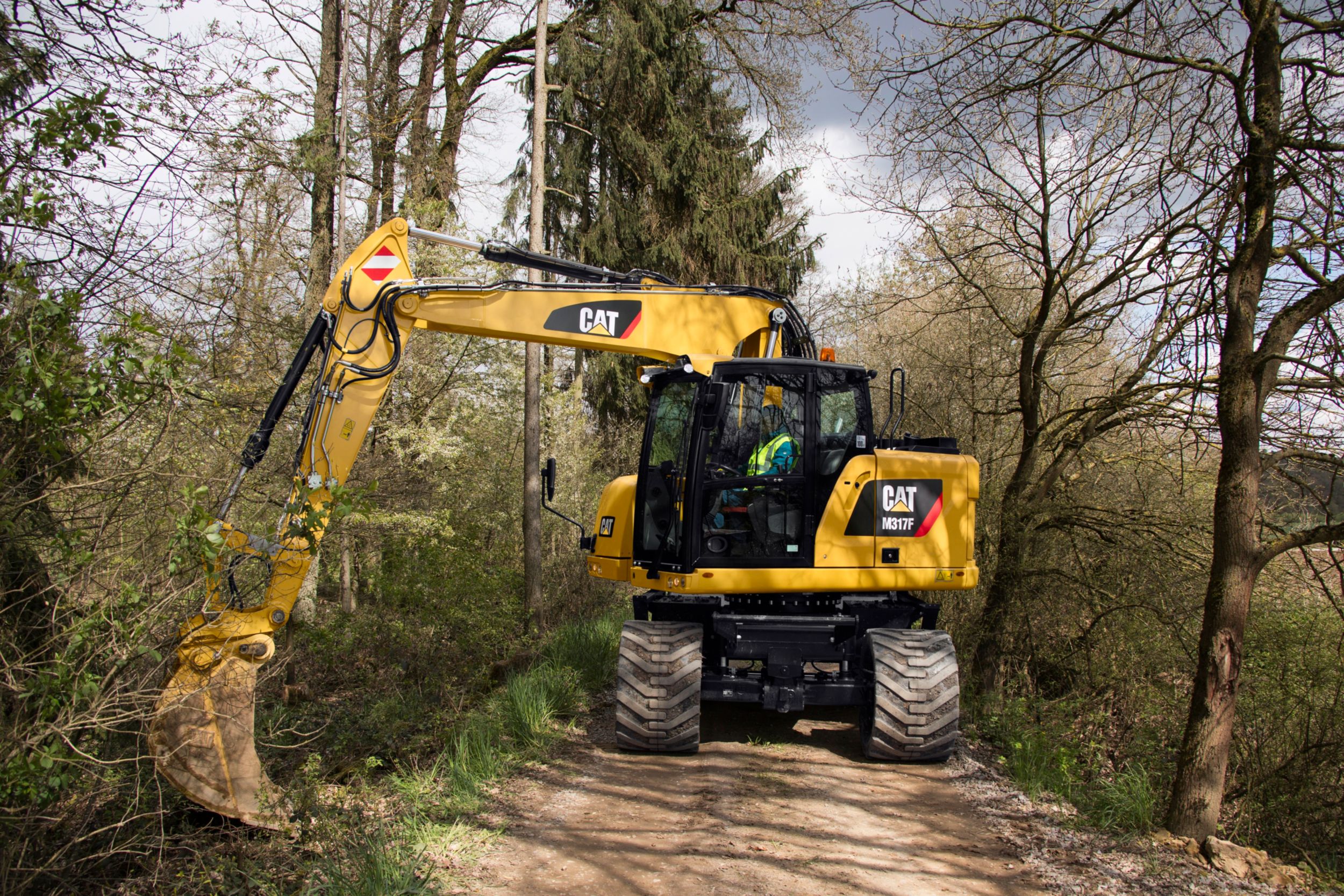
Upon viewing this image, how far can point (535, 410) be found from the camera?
1068 centimetres

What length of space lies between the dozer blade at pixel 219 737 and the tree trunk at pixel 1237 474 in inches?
187

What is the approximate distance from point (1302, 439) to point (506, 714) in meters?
5.42

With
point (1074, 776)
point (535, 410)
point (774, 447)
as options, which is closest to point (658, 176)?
point (535, 410)

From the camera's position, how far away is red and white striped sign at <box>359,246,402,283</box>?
5.66 meters

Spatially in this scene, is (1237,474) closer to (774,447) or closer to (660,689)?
(774,447)

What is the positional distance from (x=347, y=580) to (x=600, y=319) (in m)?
11.2

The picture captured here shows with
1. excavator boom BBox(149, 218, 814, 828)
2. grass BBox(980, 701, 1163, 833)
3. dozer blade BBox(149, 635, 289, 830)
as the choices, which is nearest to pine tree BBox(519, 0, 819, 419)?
excavator boom BBox(149, 218, 814, 828)

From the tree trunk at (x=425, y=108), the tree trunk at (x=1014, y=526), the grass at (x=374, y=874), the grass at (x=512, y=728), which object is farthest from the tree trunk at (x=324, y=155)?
the grass at (x=374, y=874)

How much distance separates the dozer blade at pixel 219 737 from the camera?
4246mm

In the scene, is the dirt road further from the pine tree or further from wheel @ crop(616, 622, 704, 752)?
the pine tree

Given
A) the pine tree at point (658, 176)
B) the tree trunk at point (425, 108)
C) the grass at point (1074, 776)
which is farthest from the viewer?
the tree trunk at point (425, 108)

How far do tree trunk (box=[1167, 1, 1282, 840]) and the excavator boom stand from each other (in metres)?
3.01

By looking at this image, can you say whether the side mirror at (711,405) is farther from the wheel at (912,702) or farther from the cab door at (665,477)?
the wheel at (912,702)

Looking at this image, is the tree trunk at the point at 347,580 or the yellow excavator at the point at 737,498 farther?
the tree trunk at the point at 347,580
